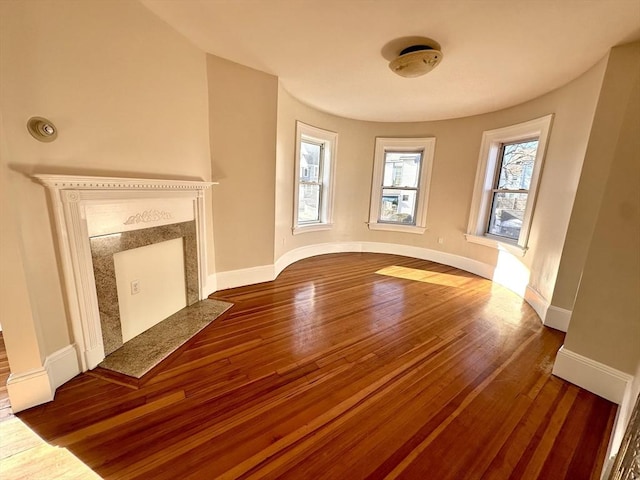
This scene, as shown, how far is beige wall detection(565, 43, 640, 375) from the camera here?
4.95ft

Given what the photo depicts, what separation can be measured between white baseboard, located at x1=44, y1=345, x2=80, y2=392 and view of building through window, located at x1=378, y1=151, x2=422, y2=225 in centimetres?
466

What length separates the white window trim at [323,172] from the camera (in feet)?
12.9

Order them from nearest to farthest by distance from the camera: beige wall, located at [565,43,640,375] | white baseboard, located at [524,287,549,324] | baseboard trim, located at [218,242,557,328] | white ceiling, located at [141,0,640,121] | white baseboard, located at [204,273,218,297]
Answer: beige wall, located at [565,43,640,375], white ceiling, located at [141,0,640,121], white baseboard, located at [524,287,549,324], white baseboard, located at [204,273,218,297], baseboard trim, located at [218,242,557,328]

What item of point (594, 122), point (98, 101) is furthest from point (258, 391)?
point (594, 122)

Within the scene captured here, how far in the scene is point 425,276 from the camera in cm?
393

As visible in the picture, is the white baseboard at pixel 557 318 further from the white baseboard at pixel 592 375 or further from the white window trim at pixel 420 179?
the white window trim at pixel 420 179

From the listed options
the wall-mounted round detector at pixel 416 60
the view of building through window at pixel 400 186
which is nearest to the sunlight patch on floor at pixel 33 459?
the wall-mounted round detector at pixel 416 60

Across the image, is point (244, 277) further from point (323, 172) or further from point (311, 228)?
point (323, 172)

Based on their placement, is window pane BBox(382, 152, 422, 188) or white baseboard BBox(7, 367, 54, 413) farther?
window pane BBox(382, 152, 422, 188)

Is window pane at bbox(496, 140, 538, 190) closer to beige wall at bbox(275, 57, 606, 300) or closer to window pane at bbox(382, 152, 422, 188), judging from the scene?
beige wall at bbox(275, 57, 606, 300)

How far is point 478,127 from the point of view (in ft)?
13.1

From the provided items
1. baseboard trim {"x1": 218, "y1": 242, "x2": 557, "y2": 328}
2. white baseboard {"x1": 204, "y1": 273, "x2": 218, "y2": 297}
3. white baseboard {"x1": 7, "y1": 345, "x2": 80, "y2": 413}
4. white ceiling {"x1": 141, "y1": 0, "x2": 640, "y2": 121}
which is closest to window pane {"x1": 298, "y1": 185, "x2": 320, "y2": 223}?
baseboard trim {"x1": 218, "y1": 242, "x2": 557, "y2": 328}

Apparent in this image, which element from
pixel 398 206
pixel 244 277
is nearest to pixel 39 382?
pixel 244 277

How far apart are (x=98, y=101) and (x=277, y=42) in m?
1.43
